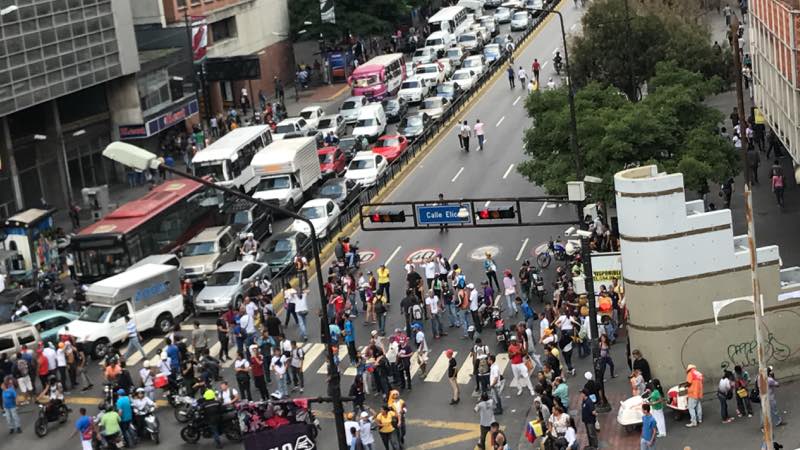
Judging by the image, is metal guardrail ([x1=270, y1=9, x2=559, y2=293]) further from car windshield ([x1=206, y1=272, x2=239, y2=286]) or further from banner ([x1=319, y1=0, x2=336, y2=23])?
banner ([x1=319, y1=0, x2=336, y2=23])

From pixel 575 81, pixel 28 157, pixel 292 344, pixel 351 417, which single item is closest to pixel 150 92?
pixel 28 157

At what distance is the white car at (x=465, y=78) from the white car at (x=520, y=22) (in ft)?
52.9

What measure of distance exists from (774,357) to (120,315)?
2007 centimetres

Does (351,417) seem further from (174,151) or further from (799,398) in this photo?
(174,151)

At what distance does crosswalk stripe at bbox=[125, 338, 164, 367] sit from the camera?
145 feet

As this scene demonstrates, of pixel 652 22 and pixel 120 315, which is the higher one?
pixel 652 22

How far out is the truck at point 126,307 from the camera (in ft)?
146

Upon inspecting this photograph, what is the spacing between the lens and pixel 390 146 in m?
66.1

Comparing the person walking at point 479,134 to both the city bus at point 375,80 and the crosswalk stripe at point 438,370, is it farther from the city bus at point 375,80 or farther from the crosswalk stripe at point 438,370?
the crosswalk stripe at point 438,370

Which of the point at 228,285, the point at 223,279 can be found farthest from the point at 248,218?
the point at 228,285

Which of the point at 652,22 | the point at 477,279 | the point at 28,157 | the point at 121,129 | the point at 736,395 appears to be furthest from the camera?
the point at 121,129

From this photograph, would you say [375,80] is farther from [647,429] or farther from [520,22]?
[647,429]

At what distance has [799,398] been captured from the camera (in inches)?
1356

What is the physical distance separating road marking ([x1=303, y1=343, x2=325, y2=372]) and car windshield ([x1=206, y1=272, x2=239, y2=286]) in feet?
17.2
